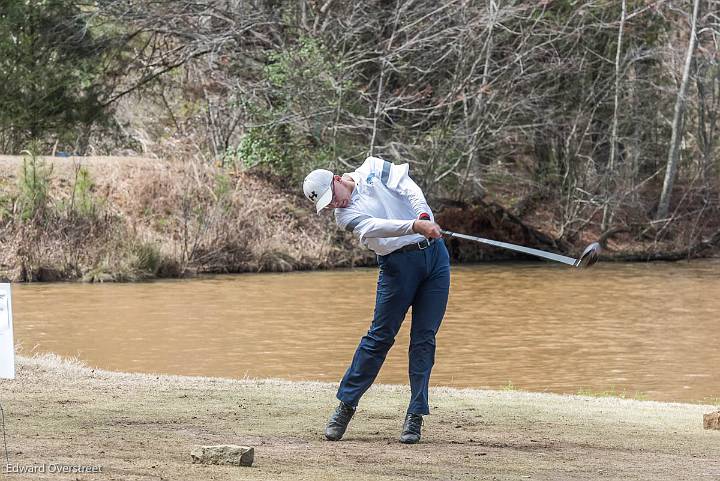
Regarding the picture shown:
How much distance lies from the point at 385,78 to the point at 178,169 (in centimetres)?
546

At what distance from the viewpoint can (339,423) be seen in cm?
753

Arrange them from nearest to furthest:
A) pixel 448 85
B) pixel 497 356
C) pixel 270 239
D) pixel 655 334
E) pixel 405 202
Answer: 1. pixel 405 202
2. pixel 497 356
3. pixel 655 334
4. pixel 270 239
5. pixel 448 85

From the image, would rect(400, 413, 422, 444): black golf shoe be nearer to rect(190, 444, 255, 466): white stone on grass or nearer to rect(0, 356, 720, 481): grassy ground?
rect(0, 356, 720, 481): grassy ground

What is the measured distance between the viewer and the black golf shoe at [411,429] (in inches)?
294

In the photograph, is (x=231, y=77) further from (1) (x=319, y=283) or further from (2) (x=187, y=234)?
(1) (x=319, y=283)

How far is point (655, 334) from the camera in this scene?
18.3 m

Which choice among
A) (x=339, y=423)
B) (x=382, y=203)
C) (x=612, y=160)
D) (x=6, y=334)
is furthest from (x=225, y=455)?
(x=612, y=160)

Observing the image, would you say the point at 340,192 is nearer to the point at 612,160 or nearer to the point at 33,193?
the point at 33,193

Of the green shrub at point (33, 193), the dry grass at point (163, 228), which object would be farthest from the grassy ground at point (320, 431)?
the green shrub at point (33, 193)

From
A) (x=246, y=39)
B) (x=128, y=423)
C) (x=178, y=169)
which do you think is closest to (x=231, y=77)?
(x=246, y=39)

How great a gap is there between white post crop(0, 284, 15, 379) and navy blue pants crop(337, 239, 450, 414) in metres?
2.21

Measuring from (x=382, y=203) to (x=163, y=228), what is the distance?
68.8ft

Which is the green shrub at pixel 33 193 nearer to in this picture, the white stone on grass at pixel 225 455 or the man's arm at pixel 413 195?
the man's arm at pixel 413 195

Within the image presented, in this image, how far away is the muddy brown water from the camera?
46.5ft
